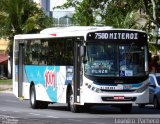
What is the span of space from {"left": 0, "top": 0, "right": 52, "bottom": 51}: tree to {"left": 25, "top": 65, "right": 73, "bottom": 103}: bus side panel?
32549mm

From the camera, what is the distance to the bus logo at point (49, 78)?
91.4ft

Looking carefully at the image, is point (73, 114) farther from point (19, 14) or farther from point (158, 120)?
point (19, 14)

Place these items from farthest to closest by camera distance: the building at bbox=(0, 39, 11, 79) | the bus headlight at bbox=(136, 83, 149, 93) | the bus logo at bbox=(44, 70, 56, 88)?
the building at bbox=(0, 39, 11, 79)
the bus logo at bbox=(44, 70, 56, 88)
the bus headlight at bbox=(136, 83, 149, 93)

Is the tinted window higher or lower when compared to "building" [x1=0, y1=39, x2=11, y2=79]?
higher

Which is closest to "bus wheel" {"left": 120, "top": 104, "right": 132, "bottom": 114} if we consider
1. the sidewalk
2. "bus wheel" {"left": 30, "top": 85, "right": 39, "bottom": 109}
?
"bus wheel" {"left": 30, "top": 85, "right": 39, "bottom": 109}

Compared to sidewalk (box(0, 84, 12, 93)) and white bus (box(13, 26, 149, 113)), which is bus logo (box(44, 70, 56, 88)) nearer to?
white bus (box(13, 26, 149, 113))

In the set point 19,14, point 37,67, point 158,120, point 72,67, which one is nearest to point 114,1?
point 37,67

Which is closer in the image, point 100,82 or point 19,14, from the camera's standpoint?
point 100,82

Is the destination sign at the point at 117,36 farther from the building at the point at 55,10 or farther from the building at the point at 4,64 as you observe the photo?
the building at the point at 55,10

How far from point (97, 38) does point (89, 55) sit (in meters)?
0.72

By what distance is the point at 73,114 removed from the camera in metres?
25.3

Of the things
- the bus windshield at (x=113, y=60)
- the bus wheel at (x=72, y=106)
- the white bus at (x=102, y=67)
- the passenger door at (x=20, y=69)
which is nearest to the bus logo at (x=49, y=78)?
the white bus at (x=102, y=67)

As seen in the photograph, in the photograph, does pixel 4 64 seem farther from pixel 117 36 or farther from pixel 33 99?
pixel 117 36

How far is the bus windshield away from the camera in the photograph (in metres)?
24.9
